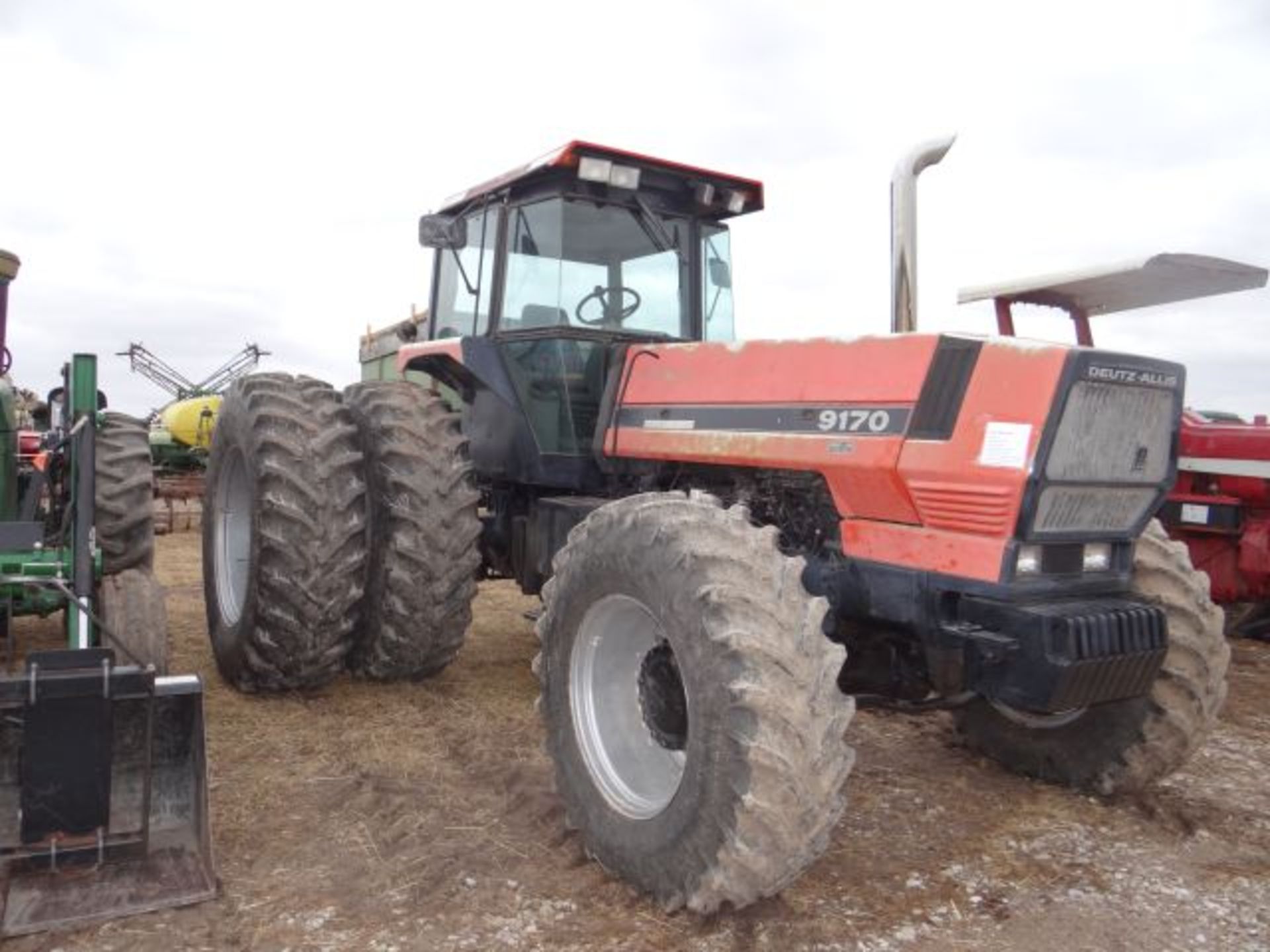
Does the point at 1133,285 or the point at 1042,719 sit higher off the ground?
the point at 1133,285

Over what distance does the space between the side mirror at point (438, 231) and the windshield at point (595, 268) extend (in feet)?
0.91

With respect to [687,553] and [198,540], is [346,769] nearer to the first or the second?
[687,553]

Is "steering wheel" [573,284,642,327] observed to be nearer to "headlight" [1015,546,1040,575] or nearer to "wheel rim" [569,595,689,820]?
"wheel rim" [569,595,689,820]

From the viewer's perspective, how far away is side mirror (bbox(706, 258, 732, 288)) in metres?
5.62

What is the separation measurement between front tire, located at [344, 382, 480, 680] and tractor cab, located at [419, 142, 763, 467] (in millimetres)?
435

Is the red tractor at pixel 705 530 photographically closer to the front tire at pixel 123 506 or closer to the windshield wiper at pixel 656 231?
the windshield wiper at pixel 656 231

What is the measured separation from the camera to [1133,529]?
12.1 ft

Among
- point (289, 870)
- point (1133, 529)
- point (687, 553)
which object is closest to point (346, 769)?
point (289, 870)

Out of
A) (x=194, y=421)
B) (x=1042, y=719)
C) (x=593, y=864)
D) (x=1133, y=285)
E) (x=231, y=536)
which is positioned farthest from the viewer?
(x=194, y=421)

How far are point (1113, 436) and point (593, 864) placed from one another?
215 centimetres

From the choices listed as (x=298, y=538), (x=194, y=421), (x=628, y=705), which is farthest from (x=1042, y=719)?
(x=194, y=421)

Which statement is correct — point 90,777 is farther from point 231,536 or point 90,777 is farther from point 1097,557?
point 1097,557

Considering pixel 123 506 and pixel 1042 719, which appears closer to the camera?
pixel 1042 719

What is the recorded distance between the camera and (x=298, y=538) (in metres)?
4.86
